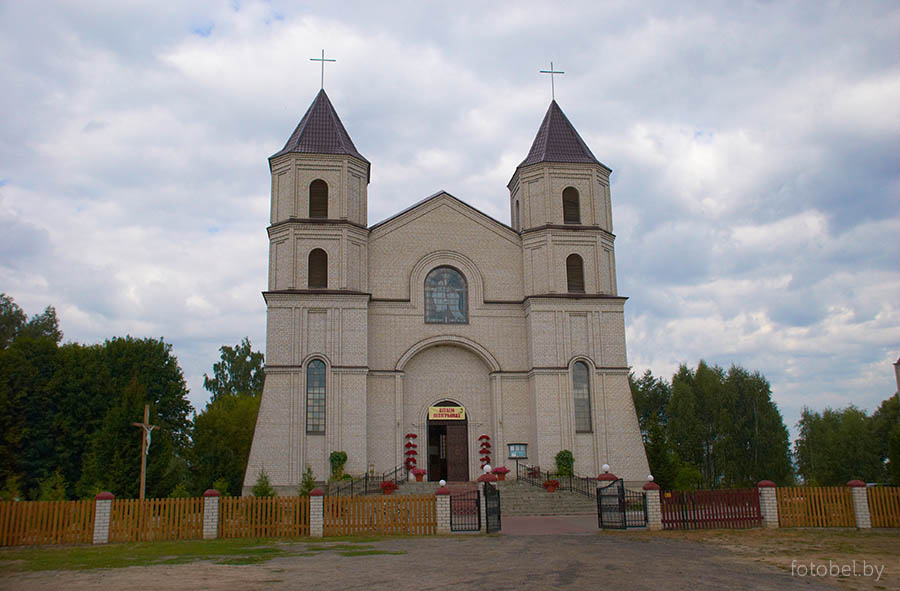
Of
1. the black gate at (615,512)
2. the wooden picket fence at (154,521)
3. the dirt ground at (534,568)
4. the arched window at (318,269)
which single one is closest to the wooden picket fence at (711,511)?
the black gate at (615,512)

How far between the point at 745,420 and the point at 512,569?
125 ft

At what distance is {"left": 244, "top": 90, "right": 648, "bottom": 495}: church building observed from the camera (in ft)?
93.6

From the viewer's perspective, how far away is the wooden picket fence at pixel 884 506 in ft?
63.4

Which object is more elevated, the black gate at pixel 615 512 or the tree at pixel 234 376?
the tree at pixel 234 376

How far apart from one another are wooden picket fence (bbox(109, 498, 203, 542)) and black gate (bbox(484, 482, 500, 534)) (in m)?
7.17

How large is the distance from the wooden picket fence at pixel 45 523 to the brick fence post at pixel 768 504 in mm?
16871

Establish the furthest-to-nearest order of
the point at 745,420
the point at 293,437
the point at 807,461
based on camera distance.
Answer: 1. the point at 807,461
2. the point at 745,420
3. the point at 293,437

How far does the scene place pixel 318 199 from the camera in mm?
30641

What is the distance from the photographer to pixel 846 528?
19.1 metres

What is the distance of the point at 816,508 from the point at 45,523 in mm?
19409

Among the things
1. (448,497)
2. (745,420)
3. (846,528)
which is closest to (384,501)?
(448,497)

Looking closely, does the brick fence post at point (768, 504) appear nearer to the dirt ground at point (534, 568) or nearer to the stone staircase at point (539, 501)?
the dirt ground at point (534, 568)

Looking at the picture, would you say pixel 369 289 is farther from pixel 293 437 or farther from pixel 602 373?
pixel 602 373

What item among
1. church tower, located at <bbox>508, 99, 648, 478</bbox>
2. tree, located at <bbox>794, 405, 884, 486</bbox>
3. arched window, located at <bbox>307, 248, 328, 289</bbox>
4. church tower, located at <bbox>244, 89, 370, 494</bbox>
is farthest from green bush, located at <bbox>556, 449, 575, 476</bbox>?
tree, located at <bbox>794, 405, 884, 486</bbox>
